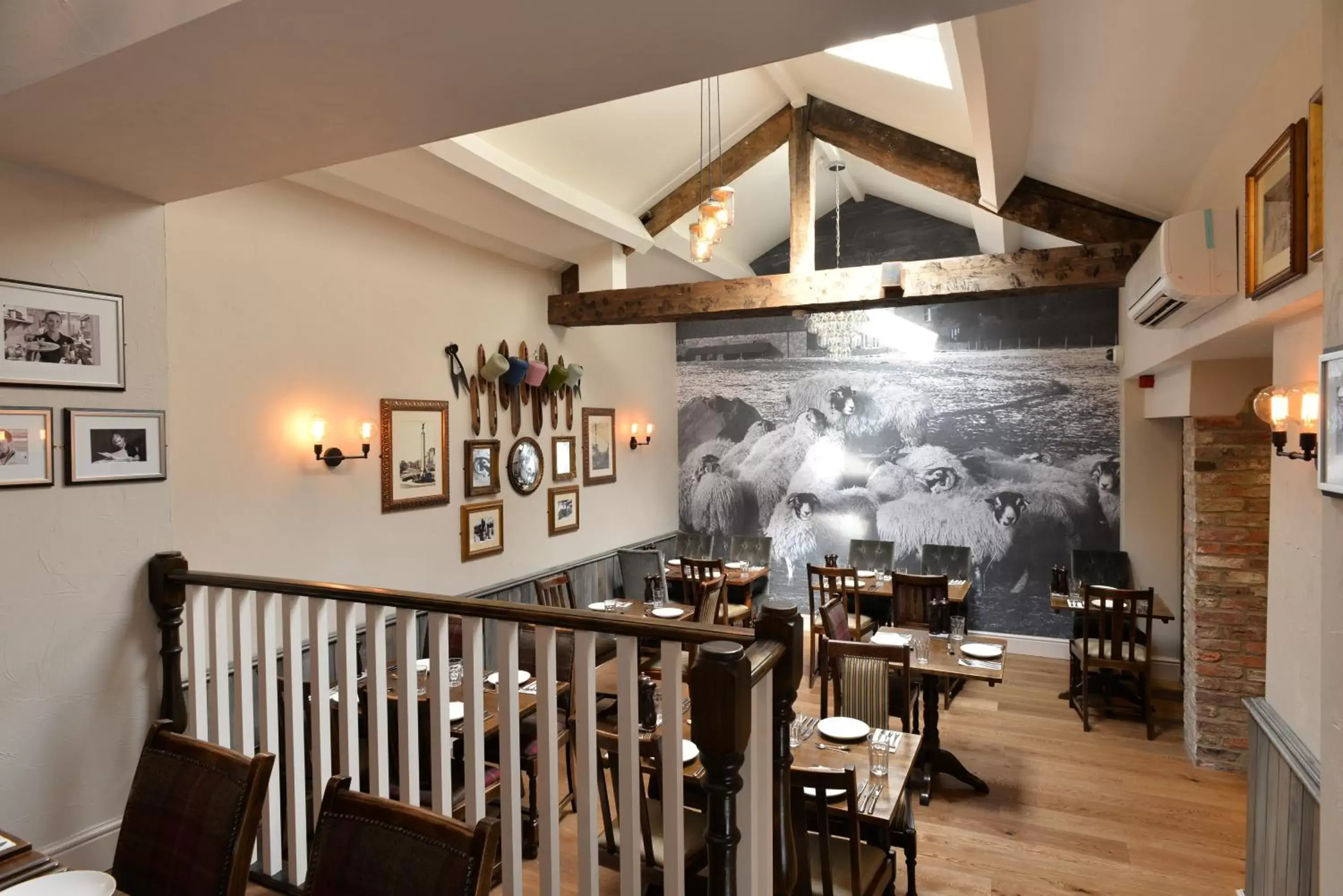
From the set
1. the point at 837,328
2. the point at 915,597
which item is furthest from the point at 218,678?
the point at 837,328

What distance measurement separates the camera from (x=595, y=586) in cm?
635

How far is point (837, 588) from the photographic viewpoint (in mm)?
6352

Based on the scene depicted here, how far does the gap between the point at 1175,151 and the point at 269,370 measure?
4.20 meters

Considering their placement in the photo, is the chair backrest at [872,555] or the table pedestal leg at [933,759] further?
the chair backrest at [872,555]

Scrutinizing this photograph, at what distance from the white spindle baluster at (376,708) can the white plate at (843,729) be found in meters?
1.82

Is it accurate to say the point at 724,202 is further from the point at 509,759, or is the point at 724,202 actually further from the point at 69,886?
the point at 69,886

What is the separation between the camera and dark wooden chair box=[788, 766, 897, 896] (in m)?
2.25

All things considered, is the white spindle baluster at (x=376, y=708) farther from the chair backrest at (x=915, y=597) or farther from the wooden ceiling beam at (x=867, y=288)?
the chair backrest at (x=915, y=597)

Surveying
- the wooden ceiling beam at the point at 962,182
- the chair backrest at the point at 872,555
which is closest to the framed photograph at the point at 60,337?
the wooden ceiling beam at the point at 962,182

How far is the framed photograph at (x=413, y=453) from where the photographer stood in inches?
169

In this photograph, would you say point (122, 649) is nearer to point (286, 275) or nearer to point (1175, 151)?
point (286, 275)

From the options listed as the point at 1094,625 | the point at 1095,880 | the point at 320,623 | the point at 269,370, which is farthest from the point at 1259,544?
the point at 269,370

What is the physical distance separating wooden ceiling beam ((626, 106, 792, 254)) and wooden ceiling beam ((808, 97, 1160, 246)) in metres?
0.27

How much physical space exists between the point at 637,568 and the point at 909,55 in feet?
14.3
